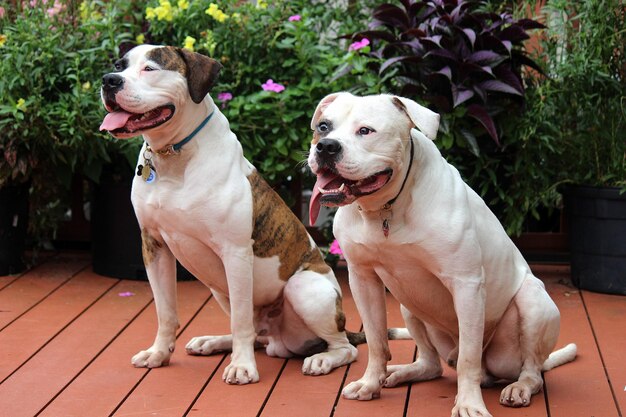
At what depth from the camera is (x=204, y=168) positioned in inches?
158

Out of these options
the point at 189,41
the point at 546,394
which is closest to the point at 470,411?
the point at 546,394

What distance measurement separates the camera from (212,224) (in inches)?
157

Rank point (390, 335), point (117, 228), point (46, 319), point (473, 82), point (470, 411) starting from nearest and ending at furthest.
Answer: point (470, 411) → point (390, 335) → point (46, 319) → point (473, 82) → point (117, 228)

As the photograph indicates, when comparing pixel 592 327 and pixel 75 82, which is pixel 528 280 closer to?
pixel 592 327

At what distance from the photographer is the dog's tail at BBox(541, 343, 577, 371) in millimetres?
4262

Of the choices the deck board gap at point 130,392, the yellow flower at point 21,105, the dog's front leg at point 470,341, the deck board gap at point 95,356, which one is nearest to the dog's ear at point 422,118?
the dog's front leg at point 470,341

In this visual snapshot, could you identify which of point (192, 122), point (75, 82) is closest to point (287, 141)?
point (75, 82)

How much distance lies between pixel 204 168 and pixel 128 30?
2319mm

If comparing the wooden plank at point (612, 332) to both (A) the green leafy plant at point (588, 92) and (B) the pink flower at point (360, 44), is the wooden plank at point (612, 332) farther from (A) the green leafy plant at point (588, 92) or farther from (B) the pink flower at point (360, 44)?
(B) the pink flower at point (360, 44)

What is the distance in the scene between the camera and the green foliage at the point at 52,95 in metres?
5.50

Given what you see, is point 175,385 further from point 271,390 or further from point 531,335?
point 531,335

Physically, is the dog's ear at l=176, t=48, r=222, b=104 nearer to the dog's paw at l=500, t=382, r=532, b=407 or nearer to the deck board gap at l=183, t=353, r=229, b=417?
the deck board gap at l=183, t=353, r=229, b=417

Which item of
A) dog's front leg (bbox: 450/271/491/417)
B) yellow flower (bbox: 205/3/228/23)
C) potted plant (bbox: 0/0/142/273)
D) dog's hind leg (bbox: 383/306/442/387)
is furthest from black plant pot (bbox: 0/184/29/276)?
dog's front leg (bbox: 450/271/491/417)

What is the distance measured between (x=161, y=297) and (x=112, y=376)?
1.25 feet
